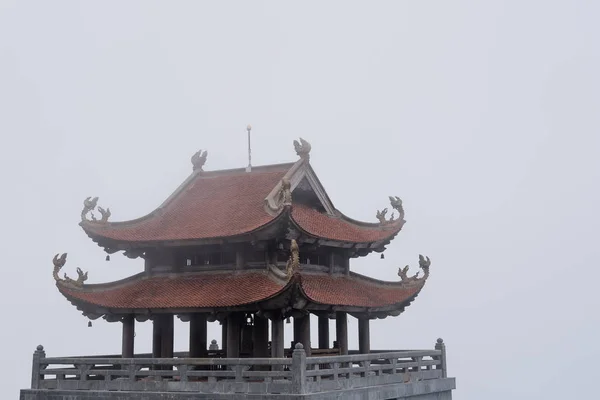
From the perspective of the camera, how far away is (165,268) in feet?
124

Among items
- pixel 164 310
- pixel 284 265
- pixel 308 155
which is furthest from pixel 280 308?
pixel 308 155

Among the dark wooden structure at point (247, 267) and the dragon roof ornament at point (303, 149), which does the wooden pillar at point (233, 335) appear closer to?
the dark wooden structure at point (247, 267)

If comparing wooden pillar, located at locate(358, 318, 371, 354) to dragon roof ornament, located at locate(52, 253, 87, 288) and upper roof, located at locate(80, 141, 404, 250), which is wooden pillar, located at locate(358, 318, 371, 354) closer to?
upper roof, located at locate(80, 141, 404, 250)

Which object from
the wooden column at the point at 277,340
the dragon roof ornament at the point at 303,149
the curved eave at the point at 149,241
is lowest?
A: the wooden column at the point at 277,340

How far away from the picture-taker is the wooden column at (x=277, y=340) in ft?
111

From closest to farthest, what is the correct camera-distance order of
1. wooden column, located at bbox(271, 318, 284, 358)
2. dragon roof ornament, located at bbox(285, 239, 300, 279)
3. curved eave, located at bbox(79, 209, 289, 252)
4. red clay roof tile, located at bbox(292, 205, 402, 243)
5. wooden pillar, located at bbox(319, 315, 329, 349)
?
dragon roof ornament, located at bbox(285, 239, 300, 279) < wooden column, located at bbox(271, 318, 284, 358) < curved eave, located at bbox(79, 209, 289, 252) < red clay roof tile, located at bbox(292, 205, 402, 243) < wooden pillar, located at bbox(319, 315, 329, 349)

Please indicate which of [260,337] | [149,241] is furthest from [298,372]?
[149,241]

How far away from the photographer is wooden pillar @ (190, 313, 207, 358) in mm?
36656

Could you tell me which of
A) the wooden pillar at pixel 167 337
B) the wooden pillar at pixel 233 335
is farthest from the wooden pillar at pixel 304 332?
the wooden pillar at pixel 167 337

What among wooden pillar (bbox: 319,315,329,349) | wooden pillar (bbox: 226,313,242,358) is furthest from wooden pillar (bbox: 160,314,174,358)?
wooden pillar (bbox: 319,315,329,349)

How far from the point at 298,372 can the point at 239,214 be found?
862cm

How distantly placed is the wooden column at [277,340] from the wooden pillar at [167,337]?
540 cm

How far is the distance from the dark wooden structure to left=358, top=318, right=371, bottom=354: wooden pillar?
43 mm

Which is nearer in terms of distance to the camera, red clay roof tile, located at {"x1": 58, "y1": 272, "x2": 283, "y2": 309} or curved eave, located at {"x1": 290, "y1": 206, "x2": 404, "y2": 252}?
red clay roof tile, located at {"x1": 58, "y1": 272, "x2": 283, "y2": 309}
